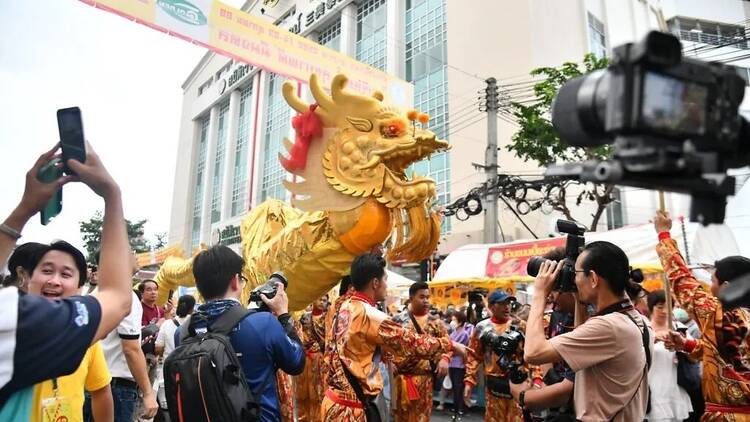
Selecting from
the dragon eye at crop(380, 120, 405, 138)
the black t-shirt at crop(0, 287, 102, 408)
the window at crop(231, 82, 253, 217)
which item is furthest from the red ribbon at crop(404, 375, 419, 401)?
the window at crop(231, 82, 253, 217)

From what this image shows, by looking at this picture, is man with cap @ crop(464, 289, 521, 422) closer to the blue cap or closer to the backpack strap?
the blue cap

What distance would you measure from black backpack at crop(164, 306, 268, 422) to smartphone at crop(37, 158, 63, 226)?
0.86 metres

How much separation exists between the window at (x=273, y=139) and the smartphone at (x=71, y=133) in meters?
23.7

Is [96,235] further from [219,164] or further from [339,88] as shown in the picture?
[219,164]

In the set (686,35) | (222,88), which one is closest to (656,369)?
(686,35)

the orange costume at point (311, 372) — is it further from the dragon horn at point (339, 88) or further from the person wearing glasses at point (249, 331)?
the person wearing glasses at point (249, 331)

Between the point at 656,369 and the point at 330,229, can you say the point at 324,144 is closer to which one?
the point at 330,229

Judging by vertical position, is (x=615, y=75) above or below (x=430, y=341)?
above

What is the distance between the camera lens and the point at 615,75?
0.89 metres

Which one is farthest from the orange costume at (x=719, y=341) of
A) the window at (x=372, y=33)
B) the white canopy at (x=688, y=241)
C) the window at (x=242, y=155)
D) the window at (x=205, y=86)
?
the window at (x=205, y=86)

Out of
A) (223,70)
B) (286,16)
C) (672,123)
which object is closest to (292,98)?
(672,123)

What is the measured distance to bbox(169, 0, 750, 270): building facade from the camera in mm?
17266

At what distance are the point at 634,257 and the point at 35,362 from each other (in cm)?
757

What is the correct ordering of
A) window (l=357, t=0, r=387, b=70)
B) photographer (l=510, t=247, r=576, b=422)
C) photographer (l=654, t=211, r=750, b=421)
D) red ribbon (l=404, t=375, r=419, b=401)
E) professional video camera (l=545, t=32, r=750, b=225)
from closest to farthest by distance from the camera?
1. professional video camera (l=545, t=32, r=750, b=225)
2. photographer (l=510, t=247, r=576, b=422)
3. photographer (l=654, t=211, r=750, b=421)
4. red ribbon (l=404, t=375, r=419, b=401)
5. window (l=357, t=0, r=387, b=70)
